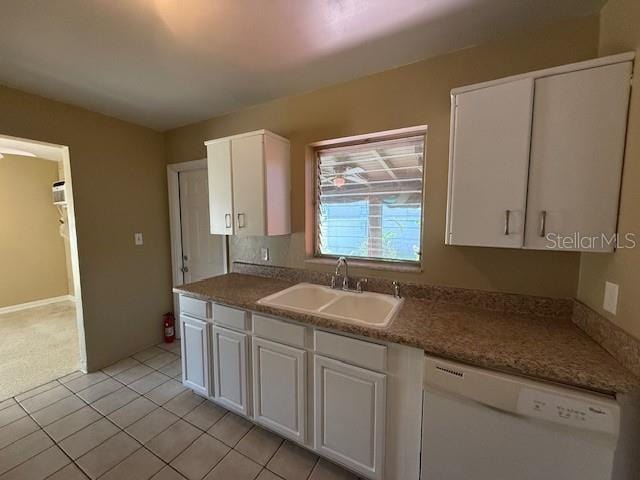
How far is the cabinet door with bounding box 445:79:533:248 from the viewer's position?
1.17 metres

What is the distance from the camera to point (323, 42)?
1.48m

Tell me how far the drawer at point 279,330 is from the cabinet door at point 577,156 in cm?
125

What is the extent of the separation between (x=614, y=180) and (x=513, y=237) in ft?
1.31

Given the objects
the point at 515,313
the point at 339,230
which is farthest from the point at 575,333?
the point at 339,230

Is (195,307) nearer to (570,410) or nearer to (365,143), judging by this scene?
(365,143)

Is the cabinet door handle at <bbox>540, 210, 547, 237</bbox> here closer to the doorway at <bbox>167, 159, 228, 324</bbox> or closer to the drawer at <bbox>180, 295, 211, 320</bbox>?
the drawer at <bbox>180, 295, 211, 320</bbox>

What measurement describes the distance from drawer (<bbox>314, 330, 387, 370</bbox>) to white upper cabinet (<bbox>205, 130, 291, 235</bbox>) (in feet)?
3.00

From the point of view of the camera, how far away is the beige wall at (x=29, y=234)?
376cm

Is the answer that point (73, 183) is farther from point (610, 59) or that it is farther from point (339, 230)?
point (610, 59)

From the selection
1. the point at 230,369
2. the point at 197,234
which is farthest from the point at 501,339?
the point at 197,234

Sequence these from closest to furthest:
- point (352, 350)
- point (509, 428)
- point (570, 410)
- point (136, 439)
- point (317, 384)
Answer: point (570, 410) → point (509, 428) → point (352, 350) → point (317, 384) → point (136, 439)

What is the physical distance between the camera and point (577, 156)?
3.58ft

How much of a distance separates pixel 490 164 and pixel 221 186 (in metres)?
1.84

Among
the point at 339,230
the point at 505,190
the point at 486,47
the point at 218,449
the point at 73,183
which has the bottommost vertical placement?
the point at 218,449
